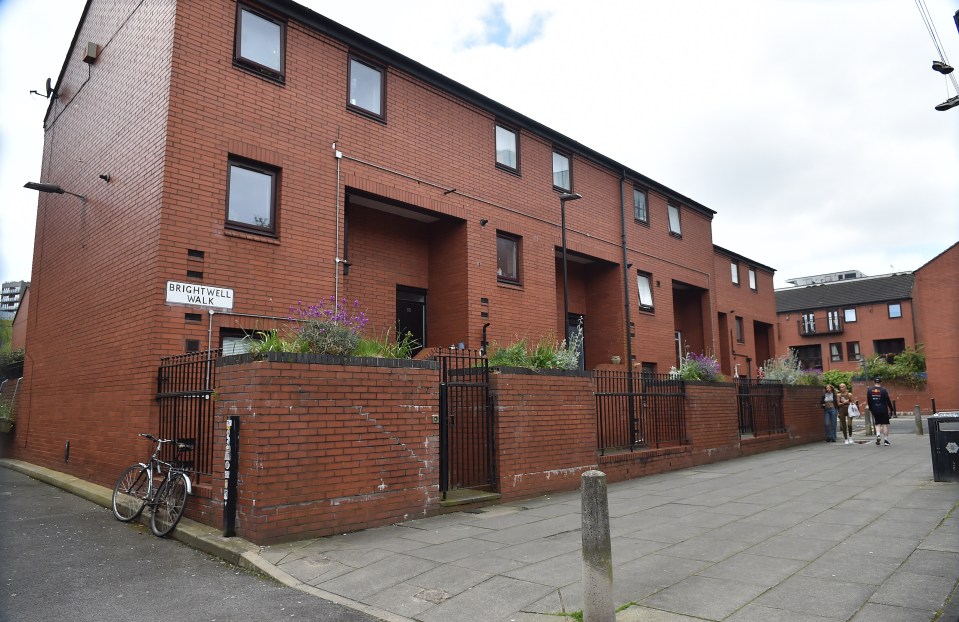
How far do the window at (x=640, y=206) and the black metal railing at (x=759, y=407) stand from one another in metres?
5.90

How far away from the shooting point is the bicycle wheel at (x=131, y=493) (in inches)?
313

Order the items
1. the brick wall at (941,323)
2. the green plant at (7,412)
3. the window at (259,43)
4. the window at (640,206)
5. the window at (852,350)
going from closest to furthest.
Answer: the window at (259,43) → the green plant at (7,412) → the window at (640,206) → the brick wall at (941,323) → the window at (852,350)

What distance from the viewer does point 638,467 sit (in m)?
11.7

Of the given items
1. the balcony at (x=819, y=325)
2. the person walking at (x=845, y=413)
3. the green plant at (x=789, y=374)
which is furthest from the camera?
the balcony at (x=819, y=325)

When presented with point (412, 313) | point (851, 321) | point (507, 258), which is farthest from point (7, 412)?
point (851, 321)

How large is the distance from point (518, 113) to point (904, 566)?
1238 centimetres

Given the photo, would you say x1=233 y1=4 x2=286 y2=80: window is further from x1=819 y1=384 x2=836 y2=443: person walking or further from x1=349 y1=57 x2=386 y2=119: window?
x1=819 y1=384 x2=836 y2=443: person walking

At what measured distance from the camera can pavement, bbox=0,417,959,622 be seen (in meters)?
4.51

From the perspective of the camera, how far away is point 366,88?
1221 cm

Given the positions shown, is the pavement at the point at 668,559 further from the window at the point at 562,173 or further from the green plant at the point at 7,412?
the window at the point at 562,173

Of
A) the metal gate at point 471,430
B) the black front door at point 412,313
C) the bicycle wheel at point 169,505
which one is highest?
the black front door at point 412,313

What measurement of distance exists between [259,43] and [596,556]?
10.0 meters

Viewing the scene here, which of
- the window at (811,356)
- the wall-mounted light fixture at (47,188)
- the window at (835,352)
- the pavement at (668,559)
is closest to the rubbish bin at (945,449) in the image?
the pavement at (668,559)

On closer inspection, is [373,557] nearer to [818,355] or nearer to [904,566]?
[904,566]
